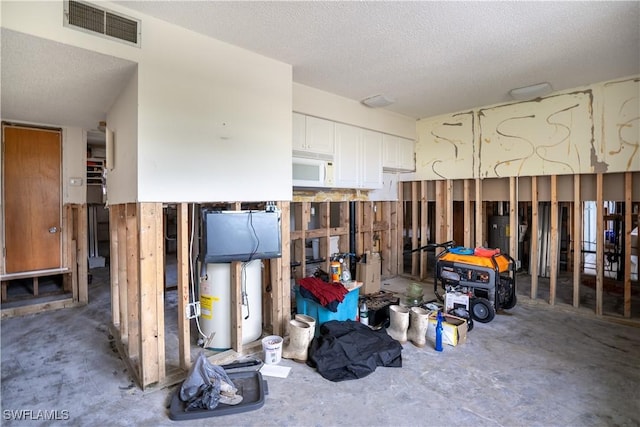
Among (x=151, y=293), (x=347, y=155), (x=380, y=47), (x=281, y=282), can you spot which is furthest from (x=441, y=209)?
(x=151, y=293)

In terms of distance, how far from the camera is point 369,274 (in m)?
4.64

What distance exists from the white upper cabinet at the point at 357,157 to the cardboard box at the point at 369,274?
110cm

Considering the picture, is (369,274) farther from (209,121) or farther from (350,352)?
(209,121)

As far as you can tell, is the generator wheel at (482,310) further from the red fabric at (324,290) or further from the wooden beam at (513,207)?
the red fabric at (324,290)

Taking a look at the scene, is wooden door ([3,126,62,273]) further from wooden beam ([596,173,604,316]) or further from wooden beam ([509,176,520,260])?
wooden beam ([596,173,604,316])

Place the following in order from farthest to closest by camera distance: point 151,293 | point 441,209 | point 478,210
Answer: point 441,209 < point 478,210 < point 151,293

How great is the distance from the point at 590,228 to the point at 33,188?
373 inches

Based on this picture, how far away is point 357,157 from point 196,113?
253cm

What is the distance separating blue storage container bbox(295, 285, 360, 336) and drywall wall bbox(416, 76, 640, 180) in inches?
111

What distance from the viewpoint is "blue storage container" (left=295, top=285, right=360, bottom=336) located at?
3246 mm

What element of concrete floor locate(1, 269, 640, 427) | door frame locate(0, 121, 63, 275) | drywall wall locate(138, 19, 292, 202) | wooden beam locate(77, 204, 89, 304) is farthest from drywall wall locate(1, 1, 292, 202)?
door frame locate(0, 121, 63, 275)

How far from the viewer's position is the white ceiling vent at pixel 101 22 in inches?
83.9

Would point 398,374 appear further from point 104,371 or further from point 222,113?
point 222,113

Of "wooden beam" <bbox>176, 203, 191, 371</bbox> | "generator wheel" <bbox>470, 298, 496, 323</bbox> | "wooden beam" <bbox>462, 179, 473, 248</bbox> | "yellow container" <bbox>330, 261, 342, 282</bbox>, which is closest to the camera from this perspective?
A: "wooden beam" <bbox>176, 203, 191, 371</bbox>
